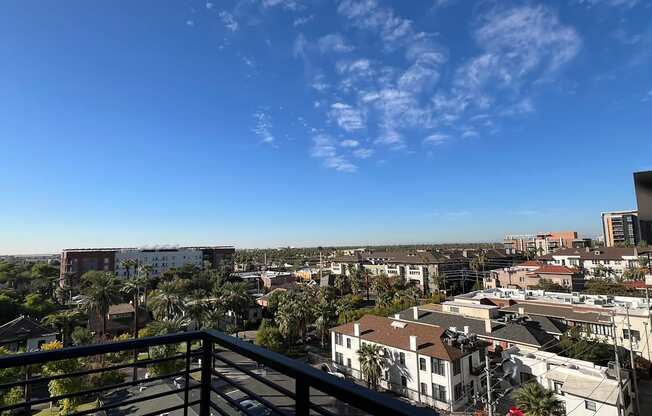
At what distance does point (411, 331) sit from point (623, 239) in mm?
101251

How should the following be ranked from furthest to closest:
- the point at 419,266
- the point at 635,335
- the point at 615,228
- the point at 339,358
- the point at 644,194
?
the point at 615,228 < the point at 419,266 < the point at 339,358 < the point at 635,335 < the point at 644,194

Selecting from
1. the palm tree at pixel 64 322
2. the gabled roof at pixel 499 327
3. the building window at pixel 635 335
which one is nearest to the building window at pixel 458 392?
the gabled roof at pixel 499 327

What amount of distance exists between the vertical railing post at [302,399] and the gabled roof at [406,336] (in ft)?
68.3

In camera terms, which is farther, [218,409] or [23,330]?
[23,330]

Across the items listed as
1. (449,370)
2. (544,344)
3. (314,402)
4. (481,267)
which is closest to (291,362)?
(314,402)

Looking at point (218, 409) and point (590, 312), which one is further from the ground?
point (218, 409)

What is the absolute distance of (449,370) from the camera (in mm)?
19641

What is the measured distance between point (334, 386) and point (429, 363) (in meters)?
21.7

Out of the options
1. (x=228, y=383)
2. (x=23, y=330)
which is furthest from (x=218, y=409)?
(x=23, y=330)

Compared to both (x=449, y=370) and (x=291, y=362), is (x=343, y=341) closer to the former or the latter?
(x=449, y=370)

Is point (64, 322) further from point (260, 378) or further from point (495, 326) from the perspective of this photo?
point (260, 378)

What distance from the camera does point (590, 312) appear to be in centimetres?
2842

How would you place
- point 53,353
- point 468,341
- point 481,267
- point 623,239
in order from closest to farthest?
point 53,353, point 468,341, point 481,267, point 623,239

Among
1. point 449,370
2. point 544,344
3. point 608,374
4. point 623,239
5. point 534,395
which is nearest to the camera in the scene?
point 534,395
